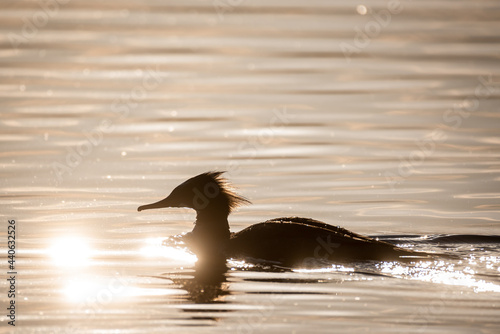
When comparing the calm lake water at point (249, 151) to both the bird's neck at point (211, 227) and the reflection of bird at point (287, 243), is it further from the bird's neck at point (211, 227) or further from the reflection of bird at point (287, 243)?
the bird's neck at point (211, 227)

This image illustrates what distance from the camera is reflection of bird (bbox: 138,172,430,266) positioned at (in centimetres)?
1335

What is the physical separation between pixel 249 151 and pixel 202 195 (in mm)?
3518

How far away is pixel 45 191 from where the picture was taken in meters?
16.9

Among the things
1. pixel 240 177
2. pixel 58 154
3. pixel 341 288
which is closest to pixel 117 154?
pixel 58 154

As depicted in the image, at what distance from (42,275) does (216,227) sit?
2831mm

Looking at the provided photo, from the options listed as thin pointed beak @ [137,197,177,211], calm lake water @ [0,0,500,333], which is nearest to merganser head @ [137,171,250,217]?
thin pointed beak @ [137,197,177,211]

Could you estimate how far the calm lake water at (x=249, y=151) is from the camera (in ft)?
37.4

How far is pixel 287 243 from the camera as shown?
13.6m

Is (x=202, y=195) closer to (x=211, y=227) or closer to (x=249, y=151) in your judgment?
(x=211, y=227)

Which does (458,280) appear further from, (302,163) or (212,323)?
(302,163)

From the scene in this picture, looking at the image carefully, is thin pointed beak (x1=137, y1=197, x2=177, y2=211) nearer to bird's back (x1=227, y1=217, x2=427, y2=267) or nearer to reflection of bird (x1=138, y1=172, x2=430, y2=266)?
reflection of bird (x1=138, y1=172, x2=430, y2=266)

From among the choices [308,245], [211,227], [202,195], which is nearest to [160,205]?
[202,195]

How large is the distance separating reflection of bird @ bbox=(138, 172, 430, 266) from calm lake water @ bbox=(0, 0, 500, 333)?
12.6 inches

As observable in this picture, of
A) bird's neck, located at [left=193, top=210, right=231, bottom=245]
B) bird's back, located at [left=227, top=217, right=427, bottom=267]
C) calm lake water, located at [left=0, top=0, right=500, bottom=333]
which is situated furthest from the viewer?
bird's neck, located at [left=193, top=210, right=231, bottom=245]
